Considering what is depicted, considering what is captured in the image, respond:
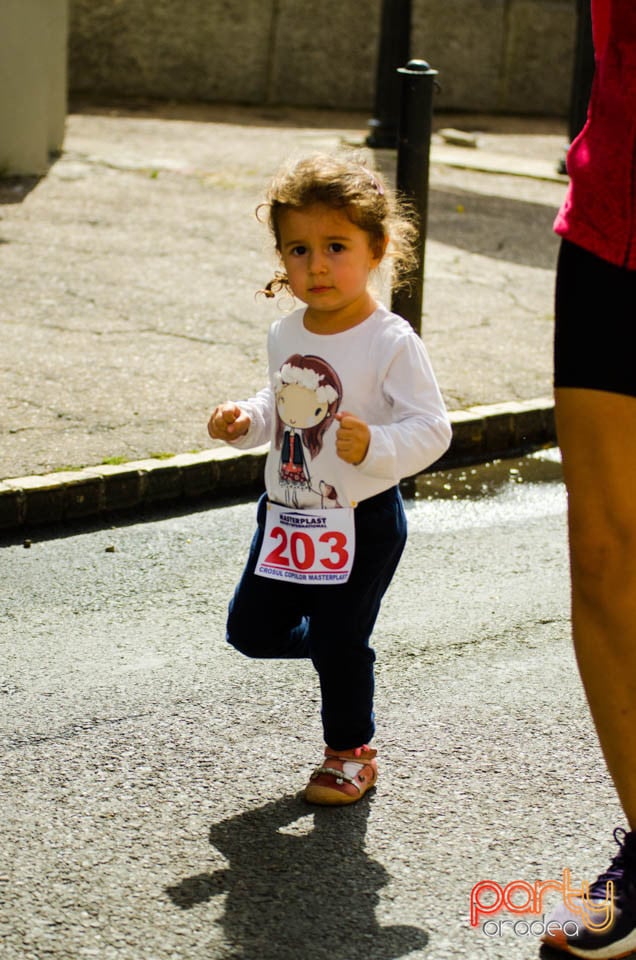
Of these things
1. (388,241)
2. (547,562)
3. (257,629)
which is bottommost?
(547,562)

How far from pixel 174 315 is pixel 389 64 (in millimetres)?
6848

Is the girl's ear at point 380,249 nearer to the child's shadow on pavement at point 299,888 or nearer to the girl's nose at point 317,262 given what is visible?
the girl's nose at point 317,262

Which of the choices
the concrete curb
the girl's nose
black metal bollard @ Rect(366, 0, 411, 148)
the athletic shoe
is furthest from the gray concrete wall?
the athletic shoe

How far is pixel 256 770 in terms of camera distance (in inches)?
129

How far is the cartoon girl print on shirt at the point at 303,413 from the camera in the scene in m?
2.97

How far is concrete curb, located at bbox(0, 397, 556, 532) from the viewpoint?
4855 mm

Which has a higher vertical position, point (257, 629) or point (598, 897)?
point (257, 629)

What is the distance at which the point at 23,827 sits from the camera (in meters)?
2.96

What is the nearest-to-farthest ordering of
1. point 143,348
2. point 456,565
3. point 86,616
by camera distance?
1. point 86,616
2. point 456,565
3. point 143,348

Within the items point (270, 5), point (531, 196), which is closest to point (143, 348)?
point (531, 196)

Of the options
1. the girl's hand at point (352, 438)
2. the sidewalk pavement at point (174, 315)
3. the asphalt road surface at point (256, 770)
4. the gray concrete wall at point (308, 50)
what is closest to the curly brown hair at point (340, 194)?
the sidewalk pavement at point (174, 315)

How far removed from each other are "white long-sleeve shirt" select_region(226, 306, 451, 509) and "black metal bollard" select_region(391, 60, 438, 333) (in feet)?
8.08

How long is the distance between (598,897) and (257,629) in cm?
91

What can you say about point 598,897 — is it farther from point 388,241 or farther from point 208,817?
point 388,241
